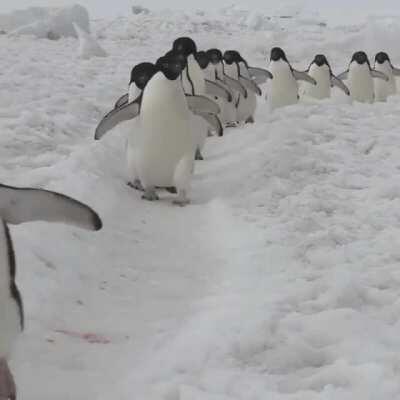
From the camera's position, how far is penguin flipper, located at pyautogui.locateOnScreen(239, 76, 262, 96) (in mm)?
8420

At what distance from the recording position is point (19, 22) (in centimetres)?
1964

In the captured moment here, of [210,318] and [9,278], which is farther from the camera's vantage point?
[210,318]

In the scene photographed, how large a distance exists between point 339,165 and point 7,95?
146 inches

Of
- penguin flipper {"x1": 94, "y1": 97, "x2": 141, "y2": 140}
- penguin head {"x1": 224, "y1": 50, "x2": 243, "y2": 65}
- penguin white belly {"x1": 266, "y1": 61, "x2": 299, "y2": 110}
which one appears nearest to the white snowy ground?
penguin flipper {"x1": 94, "y1": 97, "x2": 141, "y2": 140}

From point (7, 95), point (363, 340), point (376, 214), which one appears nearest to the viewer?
point (363, 340)

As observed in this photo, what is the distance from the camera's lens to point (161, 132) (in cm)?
498

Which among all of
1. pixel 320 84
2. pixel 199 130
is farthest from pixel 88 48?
pixel 199 130

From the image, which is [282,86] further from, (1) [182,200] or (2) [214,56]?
(1) [182,200]

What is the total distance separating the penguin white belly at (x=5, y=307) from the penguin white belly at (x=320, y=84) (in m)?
8.62

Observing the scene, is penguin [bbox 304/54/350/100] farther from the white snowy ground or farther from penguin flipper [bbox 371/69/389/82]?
the white snowy ground

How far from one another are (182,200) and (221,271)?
1390 mm

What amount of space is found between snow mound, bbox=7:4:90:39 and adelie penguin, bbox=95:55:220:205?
12.8 metres

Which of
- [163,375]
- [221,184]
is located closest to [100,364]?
[163,375]

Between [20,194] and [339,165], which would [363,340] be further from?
[339,165]
